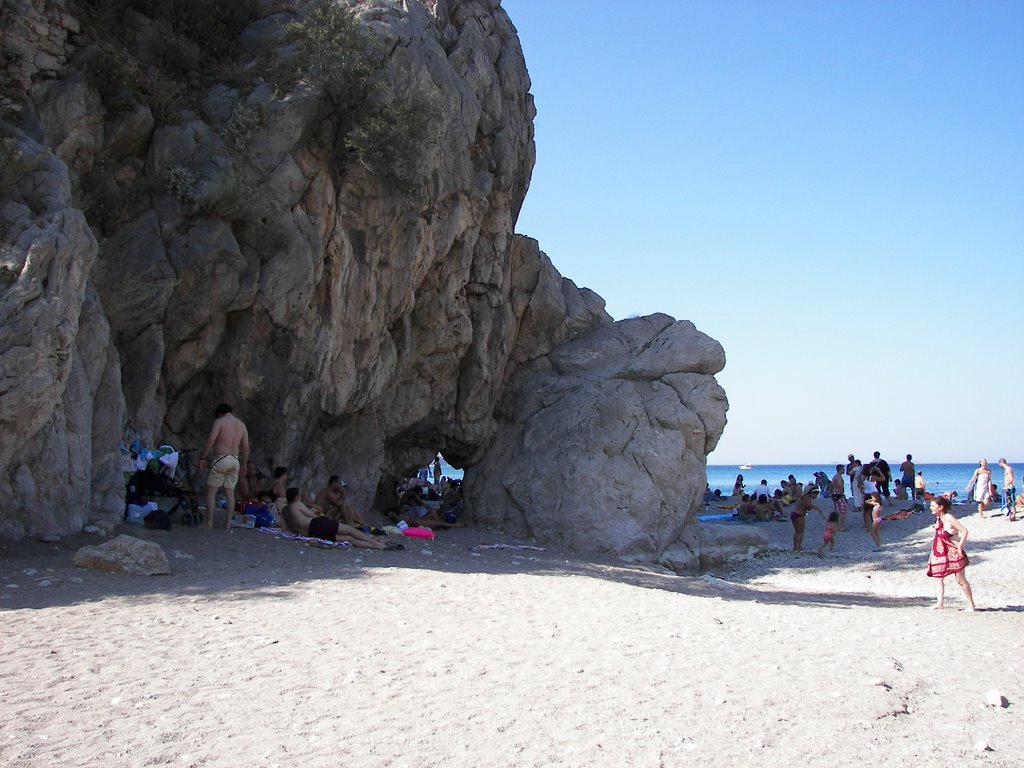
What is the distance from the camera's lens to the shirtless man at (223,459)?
13.4 metres

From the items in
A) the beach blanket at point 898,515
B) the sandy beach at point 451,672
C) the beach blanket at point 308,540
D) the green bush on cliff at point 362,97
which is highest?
the green bush on cliff at point 362,97

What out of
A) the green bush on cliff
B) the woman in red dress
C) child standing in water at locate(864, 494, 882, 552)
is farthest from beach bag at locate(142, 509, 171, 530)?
child standing in water at locate(864, 494, 882, 552)

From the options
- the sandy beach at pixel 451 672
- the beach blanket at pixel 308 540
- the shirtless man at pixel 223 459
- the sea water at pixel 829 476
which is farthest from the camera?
the sea water at pixel 829 476

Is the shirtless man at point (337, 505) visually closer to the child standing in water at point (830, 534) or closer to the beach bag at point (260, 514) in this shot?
the beach bag at point (260, 514)

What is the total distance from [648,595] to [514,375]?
38.3 ft

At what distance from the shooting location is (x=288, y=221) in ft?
52.6

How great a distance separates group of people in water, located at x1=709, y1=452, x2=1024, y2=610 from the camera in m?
13.1

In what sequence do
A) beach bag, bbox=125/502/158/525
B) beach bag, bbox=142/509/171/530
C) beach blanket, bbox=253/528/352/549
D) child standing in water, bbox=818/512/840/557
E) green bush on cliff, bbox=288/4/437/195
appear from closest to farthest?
1. beach bag, bbox=142/509/171/530
2. beach bag, bbox=125/502/158/525
3. beach blanket, bbox=253/528/352/549
4. green bush on cliff, bbox=288/4/437/195
5. child standing in water, bbox=818/512/840/557

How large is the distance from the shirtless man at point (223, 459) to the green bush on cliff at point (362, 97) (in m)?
6.09

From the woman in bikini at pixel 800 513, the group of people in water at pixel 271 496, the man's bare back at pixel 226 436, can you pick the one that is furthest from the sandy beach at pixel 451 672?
the woman in bikini at pixel 800 513

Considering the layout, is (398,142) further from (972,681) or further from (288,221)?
(972,681)

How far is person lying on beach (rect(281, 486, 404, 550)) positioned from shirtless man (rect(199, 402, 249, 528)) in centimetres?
110

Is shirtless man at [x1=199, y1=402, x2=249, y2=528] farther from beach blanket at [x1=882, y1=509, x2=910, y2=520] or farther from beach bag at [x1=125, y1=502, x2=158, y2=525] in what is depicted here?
beach blanket at [x1=882, y1=509, x2=910, y2=520]

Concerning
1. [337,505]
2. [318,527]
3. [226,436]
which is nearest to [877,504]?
[337,505]
